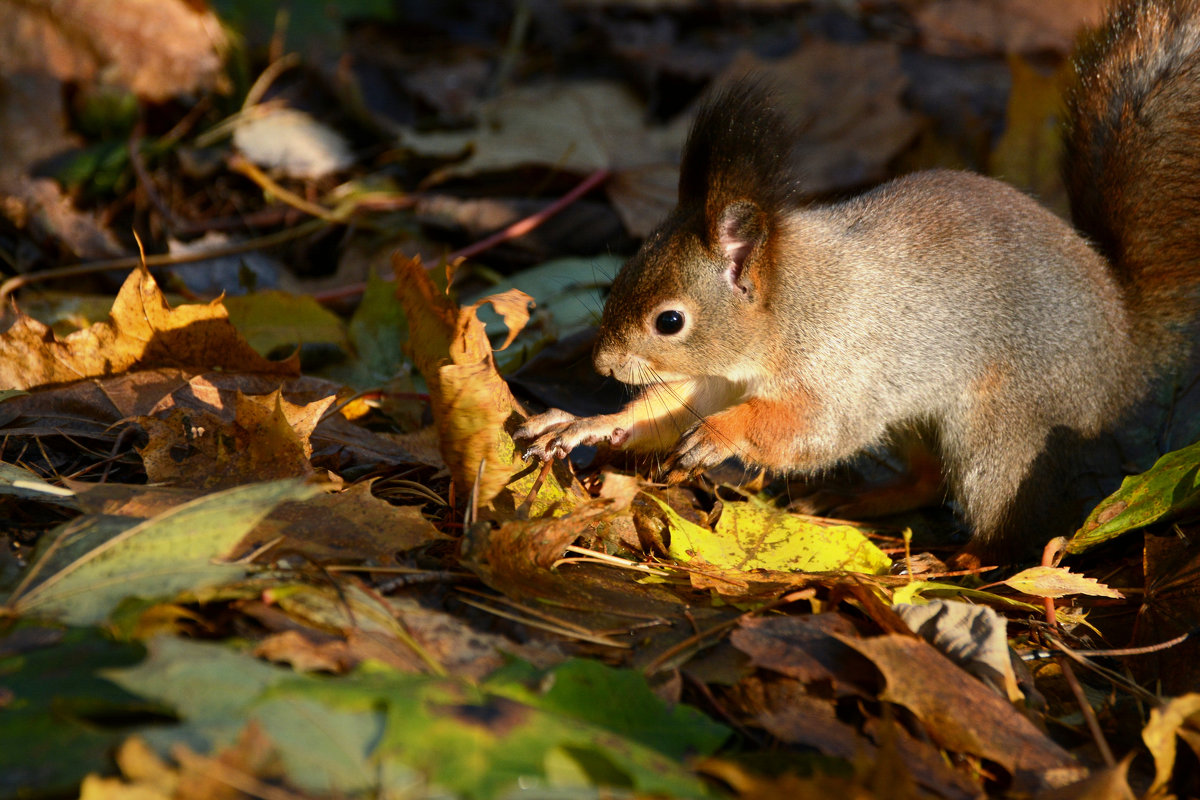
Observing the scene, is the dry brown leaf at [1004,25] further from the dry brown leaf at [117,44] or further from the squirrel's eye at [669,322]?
the dry brown leaf at [117,44]

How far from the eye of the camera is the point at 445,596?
145 centimetres

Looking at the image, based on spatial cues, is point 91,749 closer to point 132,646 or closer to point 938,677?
point 132,646

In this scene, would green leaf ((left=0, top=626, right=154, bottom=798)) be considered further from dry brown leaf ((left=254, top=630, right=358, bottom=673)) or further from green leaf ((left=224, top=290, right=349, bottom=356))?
green leaf ((left=224, top=290, right=349, bottom=356))

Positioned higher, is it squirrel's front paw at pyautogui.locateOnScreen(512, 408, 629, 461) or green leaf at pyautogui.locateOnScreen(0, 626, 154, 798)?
green leaf at pyautogui.locateOnScreen(0, 626, 154, 798)

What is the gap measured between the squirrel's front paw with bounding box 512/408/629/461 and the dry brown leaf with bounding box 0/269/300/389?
0.52 meters

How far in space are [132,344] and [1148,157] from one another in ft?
7.22

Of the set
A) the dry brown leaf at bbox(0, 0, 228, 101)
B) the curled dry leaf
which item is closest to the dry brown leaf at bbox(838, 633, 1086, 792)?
the curled dry leaf

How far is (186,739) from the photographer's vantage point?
39.0 inches

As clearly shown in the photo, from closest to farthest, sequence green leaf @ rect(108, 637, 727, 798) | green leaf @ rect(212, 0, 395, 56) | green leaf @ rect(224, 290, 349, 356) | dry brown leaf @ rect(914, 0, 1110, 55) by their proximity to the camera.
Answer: green leaf @ rect(108, 637, 727, 798), green leaf @ rect(224, 290, 349, 356), green leaf @ rect(212, 0, 395, 56), dry brown leaf @ rect(914, 0, 1110, 55)

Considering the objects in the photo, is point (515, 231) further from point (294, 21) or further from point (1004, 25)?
point (1004, 25)

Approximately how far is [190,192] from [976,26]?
10.8 ft

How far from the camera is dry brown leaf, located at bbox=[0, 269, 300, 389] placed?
6.03ft

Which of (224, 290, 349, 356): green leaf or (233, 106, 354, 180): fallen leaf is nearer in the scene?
(224, 290, 349, 356): green leaf

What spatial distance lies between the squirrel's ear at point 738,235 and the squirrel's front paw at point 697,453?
0.32 metres
